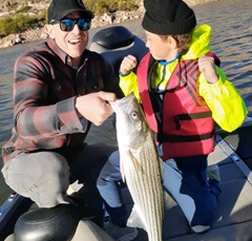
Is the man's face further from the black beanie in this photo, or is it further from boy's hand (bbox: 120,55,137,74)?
the black beanie

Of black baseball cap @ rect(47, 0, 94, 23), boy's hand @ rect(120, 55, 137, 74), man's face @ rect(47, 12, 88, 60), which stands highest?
black baseball cap @ rect(47, 0, 94, 23)

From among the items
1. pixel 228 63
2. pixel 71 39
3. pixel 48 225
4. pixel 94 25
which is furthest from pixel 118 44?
pixel 94 25

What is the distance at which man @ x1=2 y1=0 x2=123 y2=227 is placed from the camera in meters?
2.66

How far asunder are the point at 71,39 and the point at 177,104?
0.98m

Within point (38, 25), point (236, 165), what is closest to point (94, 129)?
point (236, 165)

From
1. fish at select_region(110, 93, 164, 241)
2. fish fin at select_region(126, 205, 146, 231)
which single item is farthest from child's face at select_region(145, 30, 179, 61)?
fish fin at select_region(126, 205, 146, 231)

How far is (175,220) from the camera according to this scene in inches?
138

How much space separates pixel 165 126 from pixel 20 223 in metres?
1.35

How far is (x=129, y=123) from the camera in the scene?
Result: 2318mm

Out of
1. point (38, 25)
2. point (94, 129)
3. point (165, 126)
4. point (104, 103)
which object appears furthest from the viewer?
point (38, 25)

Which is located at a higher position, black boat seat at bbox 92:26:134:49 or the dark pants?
black boat seat at bbox 92:26:134:49

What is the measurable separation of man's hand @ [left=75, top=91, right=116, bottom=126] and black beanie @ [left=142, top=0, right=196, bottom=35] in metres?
1.05

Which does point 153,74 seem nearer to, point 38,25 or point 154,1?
point 154,1

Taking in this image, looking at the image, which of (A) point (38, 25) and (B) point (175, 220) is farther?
(A) point (38, 25)
